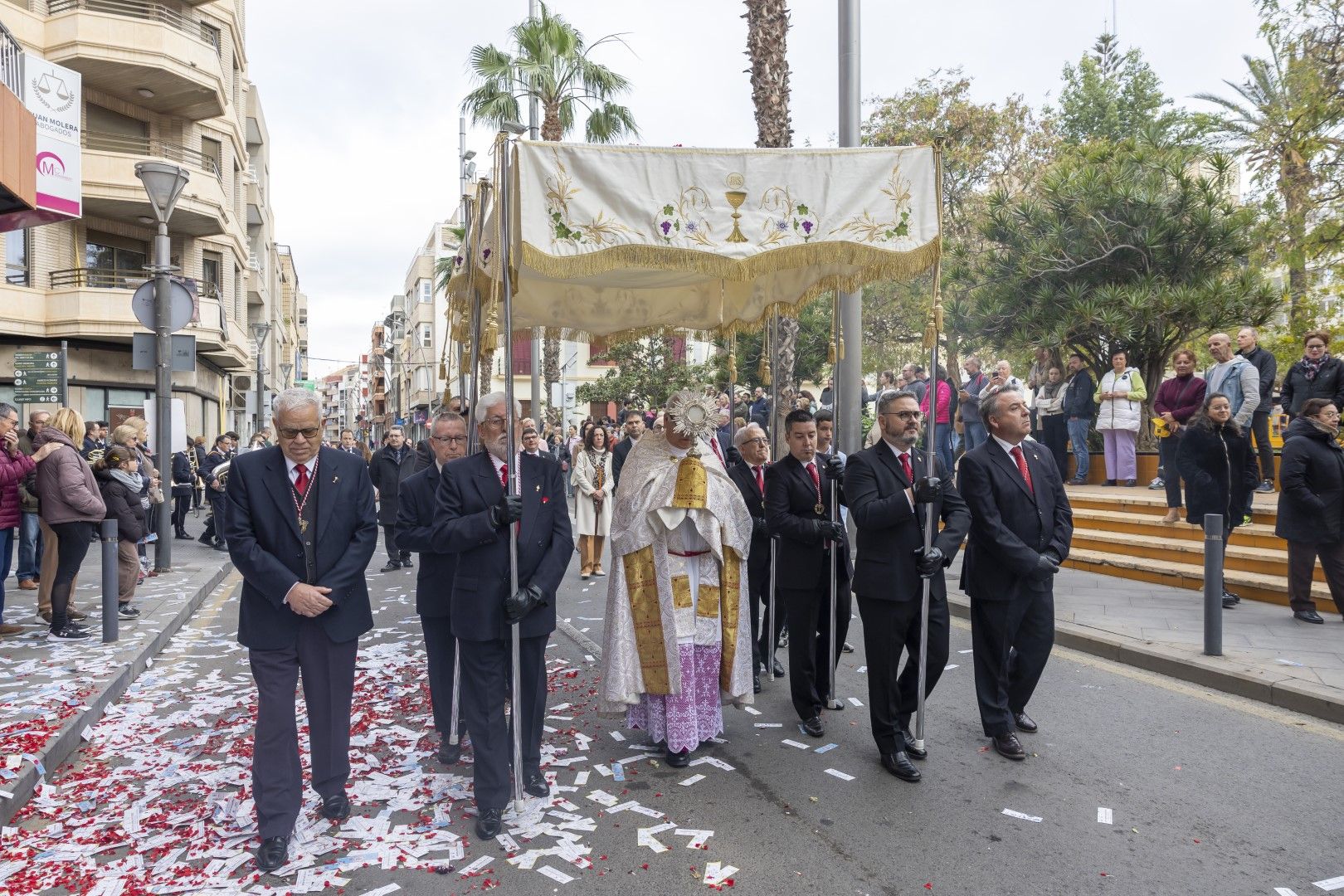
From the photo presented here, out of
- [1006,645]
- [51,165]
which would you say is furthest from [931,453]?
[51,165]

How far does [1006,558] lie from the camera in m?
5.16

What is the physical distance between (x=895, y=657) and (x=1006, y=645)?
29.3 inches

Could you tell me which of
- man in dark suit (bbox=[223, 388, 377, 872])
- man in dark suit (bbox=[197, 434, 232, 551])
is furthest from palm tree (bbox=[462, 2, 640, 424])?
man in dark suit (bbox=[223, 388, 377, 872])

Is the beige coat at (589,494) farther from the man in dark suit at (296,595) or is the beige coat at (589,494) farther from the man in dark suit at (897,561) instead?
the man in dark suit at (296,595)

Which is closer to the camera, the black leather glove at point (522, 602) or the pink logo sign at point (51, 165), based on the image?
the black leather glove at point (522, 602)

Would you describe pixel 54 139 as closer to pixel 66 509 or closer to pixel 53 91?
pixel 53 91

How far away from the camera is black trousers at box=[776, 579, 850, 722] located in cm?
562

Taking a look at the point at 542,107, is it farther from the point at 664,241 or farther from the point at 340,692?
the point at 340,692

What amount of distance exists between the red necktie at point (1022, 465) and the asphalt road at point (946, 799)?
1.53 metres

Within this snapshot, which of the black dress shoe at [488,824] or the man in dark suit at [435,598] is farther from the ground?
the man in dark suit at [435,598]

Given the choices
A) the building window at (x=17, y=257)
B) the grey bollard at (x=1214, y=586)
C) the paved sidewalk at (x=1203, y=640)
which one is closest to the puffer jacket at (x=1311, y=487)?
the paved sidewalk at (x=1203, y=640)

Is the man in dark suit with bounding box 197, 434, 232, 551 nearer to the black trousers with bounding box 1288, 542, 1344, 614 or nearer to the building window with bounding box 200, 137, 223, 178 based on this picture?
the black trousers with bounding box 1288, 542, 1344, 614

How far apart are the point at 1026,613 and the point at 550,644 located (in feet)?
13.7

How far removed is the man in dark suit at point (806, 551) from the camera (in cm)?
563
